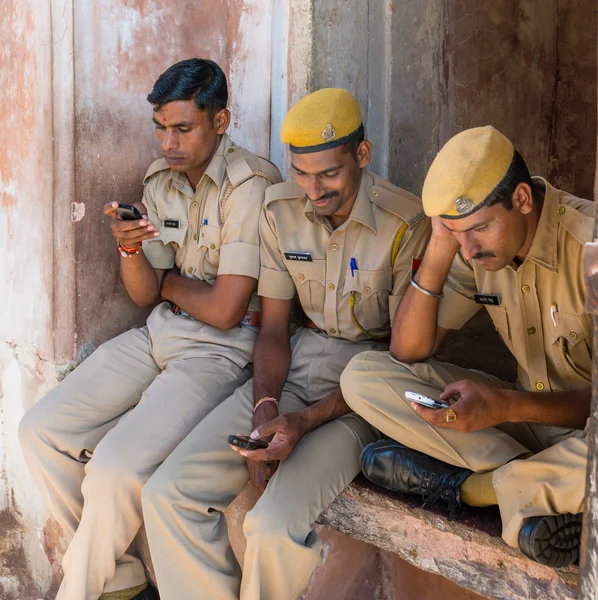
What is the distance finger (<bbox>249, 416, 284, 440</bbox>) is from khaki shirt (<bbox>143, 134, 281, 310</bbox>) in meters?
0.69

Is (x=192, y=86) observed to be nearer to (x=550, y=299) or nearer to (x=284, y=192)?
(x=284, y=192)

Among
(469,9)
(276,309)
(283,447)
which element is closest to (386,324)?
(276,309)

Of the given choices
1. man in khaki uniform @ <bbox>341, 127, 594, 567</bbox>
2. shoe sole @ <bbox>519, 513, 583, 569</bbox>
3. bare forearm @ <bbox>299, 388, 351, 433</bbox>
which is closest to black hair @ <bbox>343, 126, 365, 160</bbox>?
man in khaki uniform @ <bbox>341, 127, 594, 567</bbox>

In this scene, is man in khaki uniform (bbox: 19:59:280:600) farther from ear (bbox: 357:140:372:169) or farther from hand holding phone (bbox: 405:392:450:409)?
hand holding phone (bbox: 405:392:450:409)

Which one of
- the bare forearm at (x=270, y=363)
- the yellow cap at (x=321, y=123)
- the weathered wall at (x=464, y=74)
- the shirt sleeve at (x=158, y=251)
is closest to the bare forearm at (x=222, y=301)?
the bare forearm at (x=270, y=363)

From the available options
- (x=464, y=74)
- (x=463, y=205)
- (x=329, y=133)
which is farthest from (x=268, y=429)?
(x=464, y=74)

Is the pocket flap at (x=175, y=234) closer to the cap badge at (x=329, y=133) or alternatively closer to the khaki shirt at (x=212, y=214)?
the khaki shirt at (x=212, y=214)

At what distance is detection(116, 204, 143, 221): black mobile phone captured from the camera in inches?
122

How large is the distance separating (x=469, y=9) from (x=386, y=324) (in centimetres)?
195

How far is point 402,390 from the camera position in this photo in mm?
2543

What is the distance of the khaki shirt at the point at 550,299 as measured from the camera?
241 cm

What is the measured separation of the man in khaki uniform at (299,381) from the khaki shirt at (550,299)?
457mm

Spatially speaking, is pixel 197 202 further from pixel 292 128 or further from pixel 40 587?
pixel 40 587

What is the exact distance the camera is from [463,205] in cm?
231
